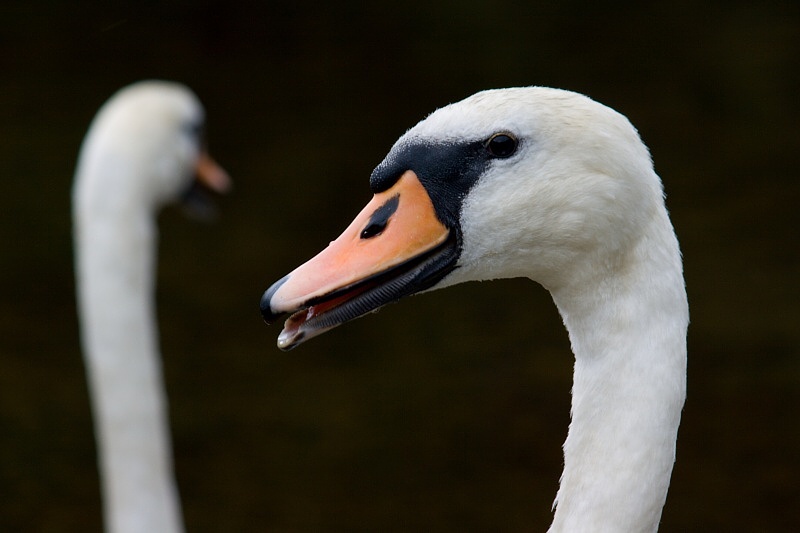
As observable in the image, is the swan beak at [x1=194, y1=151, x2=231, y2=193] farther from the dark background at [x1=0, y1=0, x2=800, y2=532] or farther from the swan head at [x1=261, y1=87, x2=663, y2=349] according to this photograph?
the swan head at [x1=261, y1=87, x2=663, y2=349]

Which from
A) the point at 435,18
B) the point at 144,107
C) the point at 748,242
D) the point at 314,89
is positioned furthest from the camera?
the point at 435,18

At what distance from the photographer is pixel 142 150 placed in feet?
19.3

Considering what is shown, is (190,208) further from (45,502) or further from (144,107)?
(45,502)

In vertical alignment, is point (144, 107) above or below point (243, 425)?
above

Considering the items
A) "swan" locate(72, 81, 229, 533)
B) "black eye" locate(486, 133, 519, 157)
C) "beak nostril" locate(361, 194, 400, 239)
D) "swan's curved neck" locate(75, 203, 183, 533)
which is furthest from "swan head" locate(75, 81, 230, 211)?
"black eye" locate(486, 133, 519, 157)

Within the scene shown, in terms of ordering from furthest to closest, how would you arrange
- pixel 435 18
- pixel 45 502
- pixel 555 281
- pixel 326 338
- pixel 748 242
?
pixel 435 18 < pixel 748 242 < pixel 326 338 < pixel 45 502 < pixel 555 281

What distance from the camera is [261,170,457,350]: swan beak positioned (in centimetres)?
246

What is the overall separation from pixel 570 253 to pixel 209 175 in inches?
196

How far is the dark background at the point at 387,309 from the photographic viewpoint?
27.0 feet

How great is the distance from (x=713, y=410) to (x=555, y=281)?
6.40 m

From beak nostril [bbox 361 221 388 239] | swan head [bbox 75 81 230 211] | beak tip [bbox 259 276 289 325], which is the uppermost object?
beak nostril [bbox 361 221 388 239]

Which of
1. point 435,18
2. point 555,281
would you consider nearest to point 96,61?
point 435,18

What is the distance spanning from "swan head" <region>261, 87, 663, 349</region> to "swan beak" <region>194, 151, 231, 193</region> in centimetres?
456

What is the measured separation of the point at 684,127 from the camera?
13086mm
